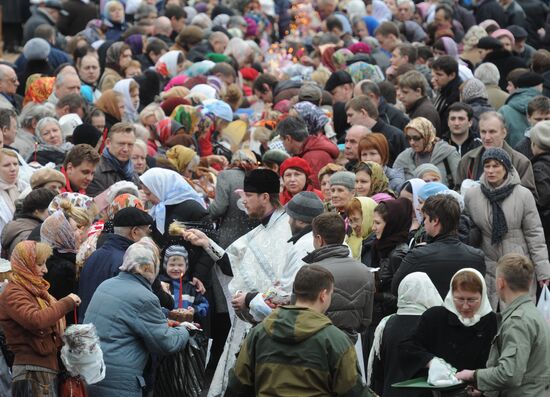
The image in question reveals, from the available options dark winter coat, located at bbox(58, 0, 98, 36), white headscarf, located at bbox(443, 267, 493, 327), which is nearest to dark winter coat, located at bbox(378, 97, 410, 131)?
white headscarf, located at bbox(443, 267, 493, 327)

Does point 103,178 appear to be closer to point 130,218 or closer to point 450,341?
point 130,218

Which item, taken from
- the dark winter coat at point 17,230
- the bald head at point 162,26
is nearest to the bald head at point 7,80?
the dark winter coat at point 17,230

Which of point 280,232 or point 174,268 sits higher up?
point 280,232

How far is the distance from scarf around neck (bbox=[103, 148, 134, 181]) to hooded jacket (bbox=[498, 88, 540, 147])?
4.10 metres

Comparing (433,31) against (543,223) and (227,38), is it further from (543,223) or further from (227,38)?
(543,223)

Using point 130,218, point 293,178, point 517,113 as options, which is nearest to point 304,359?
point 130,218

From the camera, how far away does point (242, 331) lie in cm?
1034

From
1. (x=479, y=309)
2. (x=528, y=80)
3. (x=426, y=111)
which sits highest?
(x=528, y=80)

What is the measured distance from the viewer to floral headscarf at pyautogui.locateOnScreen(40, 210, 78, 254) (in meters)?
9.79

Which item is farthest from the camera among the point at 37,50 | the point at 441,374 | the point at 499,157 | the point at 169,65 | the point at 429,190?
the point at 169,65

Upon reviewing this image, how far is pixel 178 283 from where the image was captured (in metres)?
10.6

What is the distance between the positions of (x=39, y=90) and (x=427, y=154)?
185 inches

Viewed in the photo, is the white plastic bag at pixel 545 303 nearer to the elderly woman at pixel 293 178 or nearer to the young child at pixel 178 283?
the elderly woman at pixel 293 178

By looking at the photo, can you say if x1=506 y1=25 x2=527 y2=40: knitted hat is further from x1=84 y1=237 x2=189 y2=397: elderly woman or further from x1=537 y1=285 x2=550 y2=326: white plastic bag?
x1=84 y1=237 x2=189 y2=397: elderly woman
